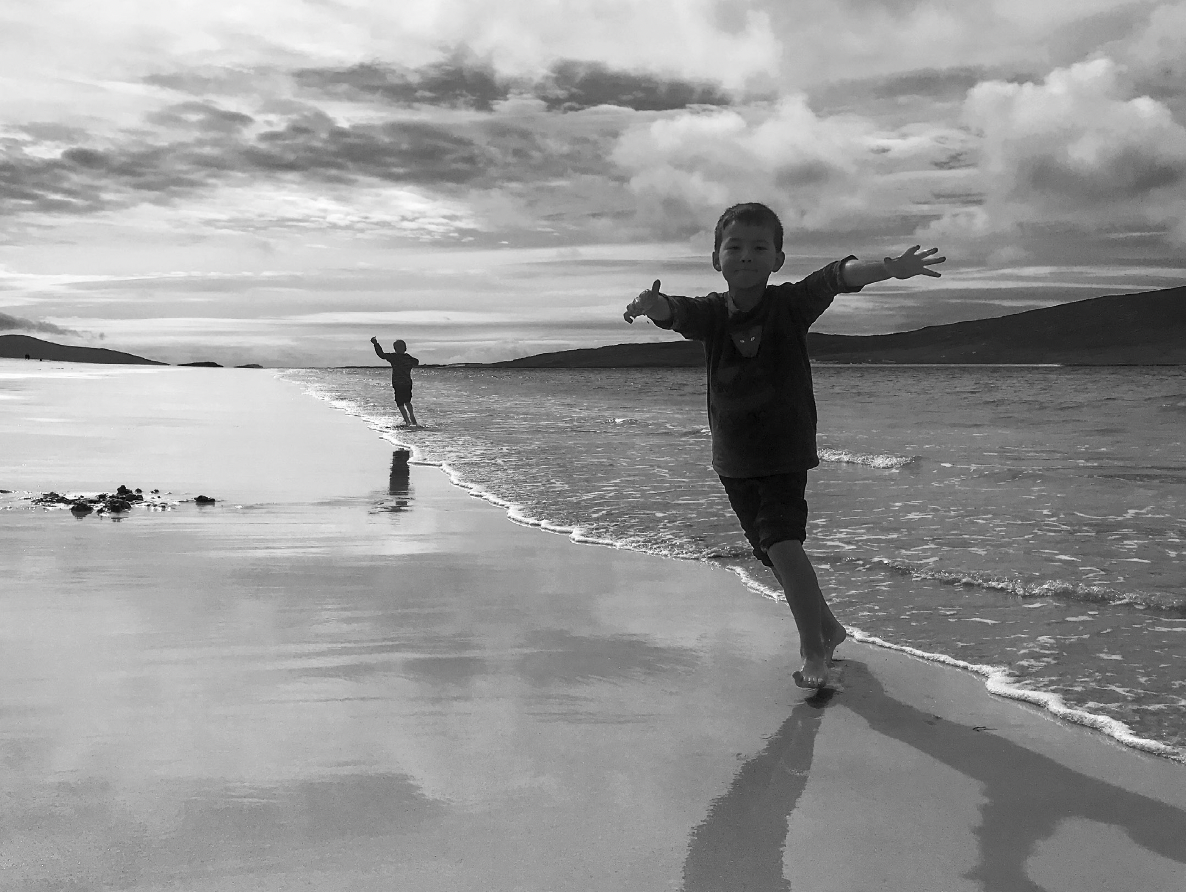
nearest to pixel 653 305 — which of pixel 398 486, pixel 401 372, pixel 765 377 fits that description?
pixel 765 377

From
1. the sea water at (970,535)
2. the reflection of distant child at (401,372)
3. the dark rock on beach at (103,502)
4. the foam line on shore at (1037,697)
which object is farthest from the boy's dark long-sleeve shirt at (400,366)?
the foam line on shore at (1037,697)

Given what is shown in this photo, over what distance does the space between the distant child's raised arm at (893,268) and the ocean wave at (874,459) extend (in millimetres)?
8979

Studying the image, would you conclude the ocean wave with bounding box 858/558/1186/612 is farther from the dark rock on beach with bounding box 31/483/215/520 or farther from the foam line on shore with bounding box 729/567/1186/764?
the dark rock on beach with bounding box 31/483/215/520

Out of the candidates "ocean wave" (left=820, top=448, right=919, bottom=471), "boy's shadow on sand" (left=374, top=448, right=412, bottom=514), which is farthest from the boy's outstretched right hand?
"ocean wave" (left=820, top=448, right=919, bottom=471)

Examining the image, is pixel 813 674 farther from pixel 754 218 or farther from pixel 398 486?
pixel 398 486

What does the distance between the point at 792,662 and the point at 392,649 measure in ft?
5.35

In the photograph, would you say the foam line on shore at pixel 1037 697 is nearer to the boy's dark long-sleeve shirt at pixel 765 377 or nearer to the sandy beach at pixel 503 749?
the sandy beach at pixel 503 749

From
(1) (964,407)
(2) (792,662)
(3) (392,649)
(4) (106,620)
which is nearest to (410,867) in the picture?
(3) (392,649)

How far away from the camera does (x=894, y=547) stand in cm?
666

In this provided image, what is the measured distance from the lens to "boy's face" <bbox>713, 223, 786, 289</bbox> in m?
3.67

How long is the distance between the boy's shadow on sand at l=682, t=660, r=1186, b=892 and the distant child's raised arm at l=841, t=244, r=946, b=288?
4.92ft

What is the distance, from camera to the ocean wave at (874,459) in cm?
1242

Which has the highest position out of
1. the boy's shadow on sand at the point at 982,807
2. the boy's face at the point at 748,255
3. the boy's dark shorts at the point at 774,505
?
the boy's face at the point at 748,255

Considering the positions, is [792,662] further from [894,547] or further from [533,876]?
[894,547]
